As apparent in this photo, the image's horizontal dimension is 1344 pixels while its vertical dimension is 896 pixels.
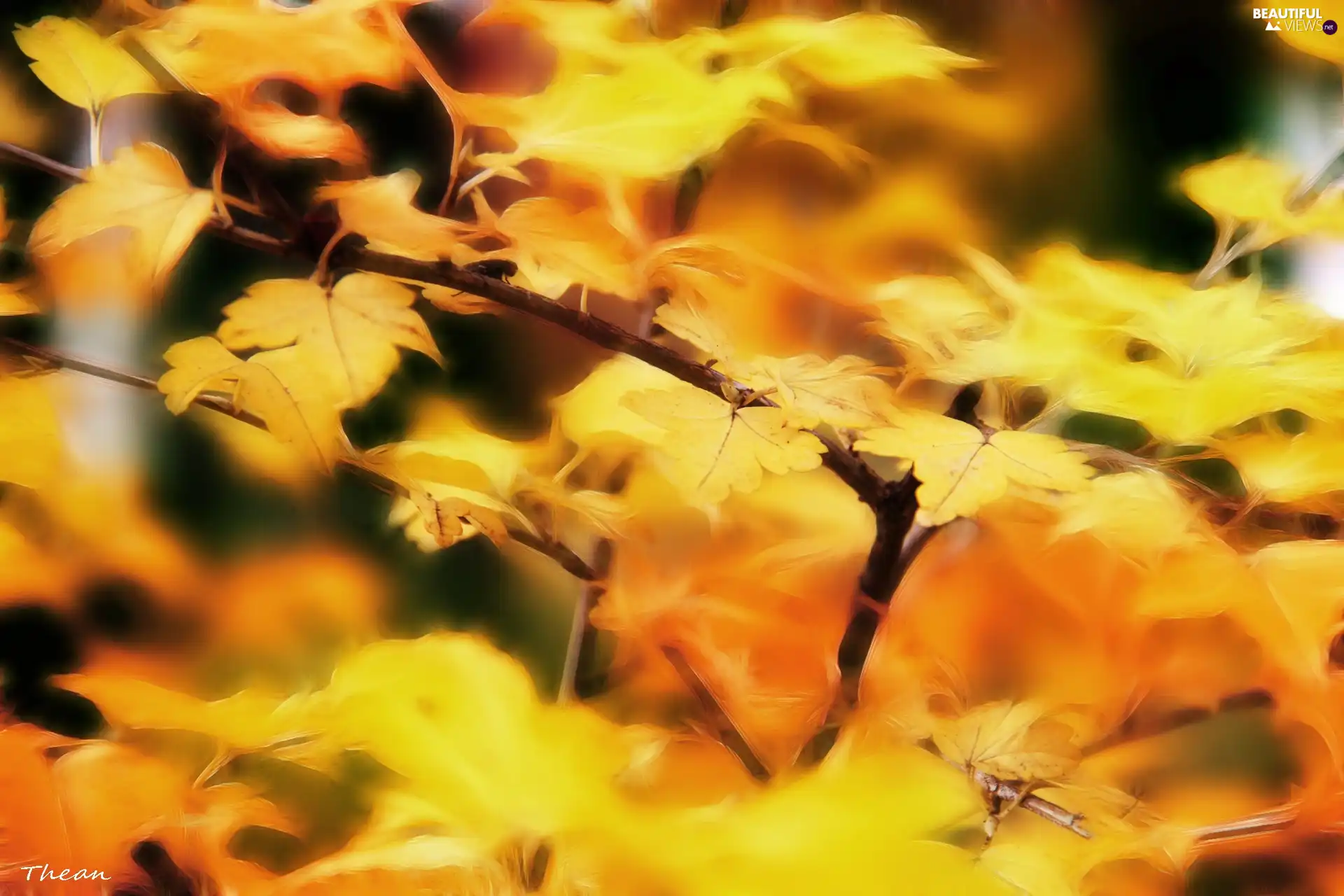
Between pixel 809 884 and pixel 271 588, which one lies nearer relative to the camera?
pixel 809 884

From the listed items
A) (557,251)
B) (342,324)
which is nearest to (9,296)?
(342,324)

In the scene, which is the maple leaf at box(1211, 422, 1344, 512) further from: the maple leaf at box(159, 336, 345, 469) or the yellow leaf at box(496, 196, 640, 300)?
the maple leaf at box(159, 336, 345, 469)

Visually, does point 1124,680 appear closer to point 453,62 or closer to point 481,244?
point 481,244

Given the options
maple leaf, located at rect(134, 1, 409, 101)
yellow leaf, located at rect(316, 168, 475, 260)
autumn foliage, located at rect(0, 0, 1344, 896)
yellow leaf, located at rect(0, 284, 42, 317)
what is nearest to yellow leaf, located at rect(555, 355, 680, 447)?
autumn foliage, located at rect(0, 0, 1344, 896)

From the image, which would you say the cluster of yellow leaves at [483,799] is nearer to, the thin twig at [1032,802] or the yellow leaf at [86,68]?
the thin twig at [1032,802]

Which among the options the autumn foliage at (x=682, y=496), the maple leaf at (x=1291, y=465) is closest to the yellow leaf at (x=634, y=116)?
the autumn foliage at (x=682, y=496)

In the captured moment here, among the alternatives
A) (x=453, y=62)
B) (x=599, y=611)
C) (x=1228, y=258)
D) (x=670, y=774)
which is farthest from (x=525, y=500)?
(x=1228, y=258)

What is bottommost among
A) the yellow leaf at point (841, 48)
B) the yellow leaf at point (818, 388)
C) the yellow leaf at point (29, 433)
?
the yellow leaf at point (29, 433)
